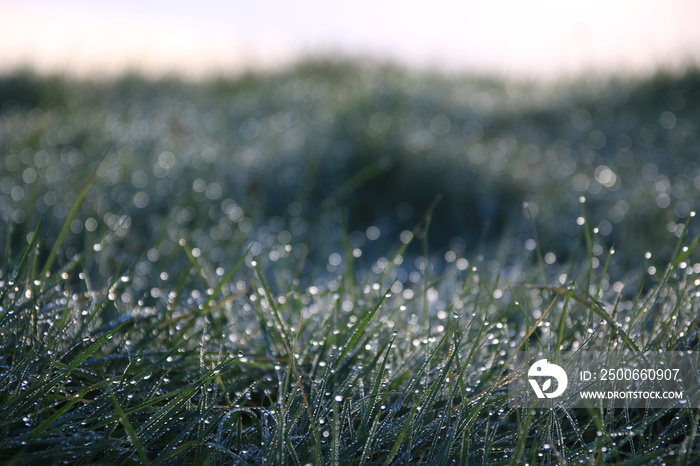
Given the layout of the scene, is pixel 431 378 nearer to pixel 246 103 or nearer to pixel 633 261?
pixel 633 261

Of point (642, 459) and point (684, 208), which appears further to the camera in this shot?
point (684, 208)

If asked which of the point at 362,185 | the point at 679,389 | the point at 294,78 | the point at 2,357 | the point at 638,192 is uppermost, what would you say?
the point at 294,78

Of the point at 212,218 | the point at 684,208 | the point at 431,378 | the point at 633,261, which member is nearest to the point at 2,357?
the point at 431,378

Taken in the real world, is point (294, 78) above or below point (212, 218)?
above

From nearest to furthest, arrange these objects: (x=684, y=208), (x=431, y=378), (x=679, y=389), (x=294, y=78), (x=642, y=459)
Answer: (x=642, y=459), (x=679, y=389), (x=431, y=378), (x=684, y=208), (x=294, y=78)

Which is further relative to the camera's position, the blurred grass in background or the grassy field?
the blurred grass in background

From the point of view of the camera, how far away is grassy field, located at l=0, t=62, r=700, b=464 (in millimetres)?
957

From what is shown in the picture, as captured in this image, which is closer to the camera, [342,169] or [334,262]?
[334,262]

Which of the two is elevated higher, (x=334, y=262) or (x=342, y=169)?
(x=342, y=169)

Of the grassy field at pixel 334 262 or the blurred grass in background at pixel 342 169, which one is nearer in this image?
the grassy field at pixel 334 262

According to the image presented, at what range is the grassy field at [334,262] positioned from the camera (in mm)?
957

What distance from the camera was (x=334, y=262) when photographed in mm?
2246

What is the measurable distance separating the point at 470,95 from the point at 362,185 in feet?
9.96

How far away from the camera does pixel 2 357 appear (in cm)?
102
